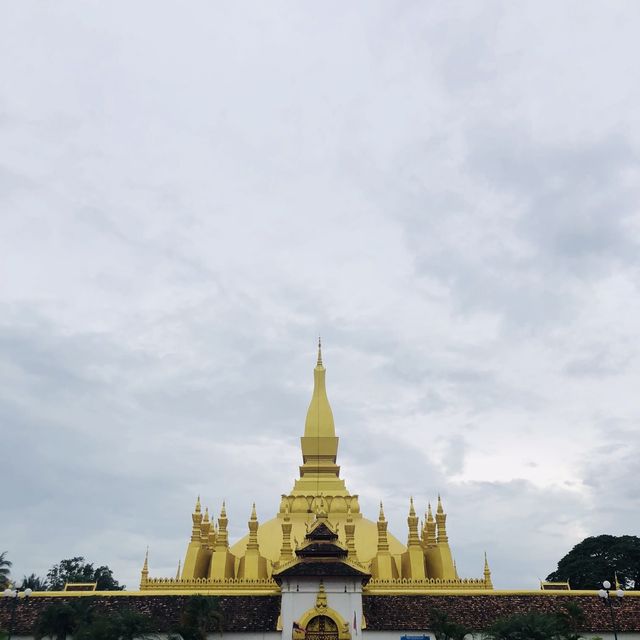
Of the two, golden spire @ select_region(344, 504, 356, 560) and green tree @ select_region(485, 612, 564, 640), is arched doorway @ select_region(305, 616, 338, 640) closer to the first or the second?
golden spire @ select_region(344, 504, 356, 560)

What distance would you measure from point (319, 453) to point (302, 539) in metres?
7.74

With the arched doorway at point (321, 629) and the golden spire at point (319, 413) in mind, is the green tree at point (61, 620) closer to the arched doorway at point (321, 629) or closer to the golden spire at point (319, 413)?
the arched doorway at point (321, 629)

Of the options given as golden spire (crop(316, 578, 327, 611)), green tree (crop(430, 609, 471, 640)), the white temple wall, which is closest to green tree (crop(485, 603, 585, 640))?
green tree (crop(430, 609, 471, 640))

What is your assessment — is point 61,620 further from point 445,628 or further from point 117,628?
point 445,628

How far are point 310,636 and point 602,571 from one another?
33.3 m

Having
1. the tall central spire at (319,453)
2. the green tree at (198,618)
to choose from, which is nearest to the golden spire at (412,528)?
the tall central spire at (319,453)

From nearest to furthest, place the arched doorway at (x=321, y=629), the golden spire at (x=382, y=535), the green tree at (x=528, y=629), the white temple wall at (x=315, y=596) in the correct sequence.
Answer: the green tree at (x=528, y=629) < the arched doorway at (x=321, y=629) < the white temple wall at (x=315, y=596) < the golden spire at (x=382, y=535)

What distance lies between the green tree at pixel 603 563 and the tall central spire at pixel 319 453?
71.6 ft

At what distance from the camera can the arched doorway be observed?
30406 millimetres

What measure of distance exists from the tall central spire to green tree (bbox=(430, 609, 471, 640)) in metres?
16.0

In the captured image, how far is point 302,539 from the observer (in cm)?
4244

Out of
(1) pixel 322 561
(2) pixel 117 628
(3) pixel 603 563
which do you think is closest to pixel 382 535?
(1) pixel 322 561

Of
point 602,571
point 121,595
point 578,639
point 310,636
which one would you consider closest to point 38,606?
point 121,595

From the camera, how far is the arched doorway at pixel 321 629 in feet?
99.8
